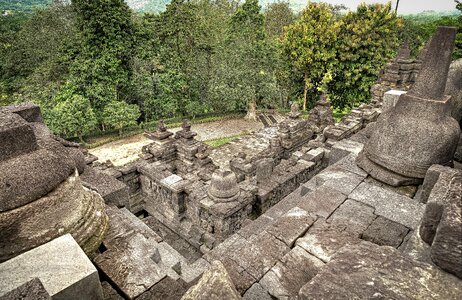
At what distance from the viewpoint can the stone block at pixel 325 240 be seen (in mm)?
2680

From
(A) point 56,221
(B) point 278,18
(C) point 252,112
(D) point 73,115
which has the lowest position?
(C) point 252,112

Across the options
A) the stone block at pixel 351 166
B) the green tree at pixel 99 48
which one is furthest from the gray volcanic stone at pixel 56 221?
the green tree at pixel 99 48

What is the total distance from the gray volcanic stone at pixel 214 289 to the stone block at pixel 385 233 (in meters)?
2.12

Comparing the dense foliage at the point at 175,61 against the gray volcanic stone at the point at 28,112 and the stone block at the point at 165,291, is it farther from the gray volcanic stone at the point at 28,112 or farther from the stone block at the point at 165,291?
the stone block at the point at 165,291

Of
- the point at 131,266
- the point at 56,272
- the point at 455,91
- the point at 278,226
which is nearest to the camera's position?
the point at 56,272

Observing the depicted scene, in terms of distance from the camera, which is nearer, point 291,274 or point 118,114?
point 291,274

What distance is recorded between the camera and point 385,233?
339cm

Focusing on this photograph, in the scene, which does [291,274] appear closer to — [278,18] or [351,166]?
[351,166]

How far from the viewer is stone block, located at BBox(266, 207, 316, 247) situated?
3021 millimetres

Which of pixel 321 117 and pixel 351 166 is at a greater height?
pixel 351 166

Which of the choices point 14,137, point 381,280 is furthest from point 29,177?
point 381,280

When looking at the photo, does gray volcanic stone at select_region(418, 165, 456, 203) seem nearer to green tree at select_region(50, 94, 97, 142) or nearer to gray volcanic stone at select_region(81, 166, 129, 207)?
gray volcanic stone at select_region(81, 166, 129, 207)

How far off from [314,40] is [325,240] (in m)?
20.5

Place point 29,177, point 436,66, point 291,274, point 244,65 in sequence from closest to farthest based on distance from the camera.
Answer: point 291,274
point 29,177
point 436,66
point 244,65
